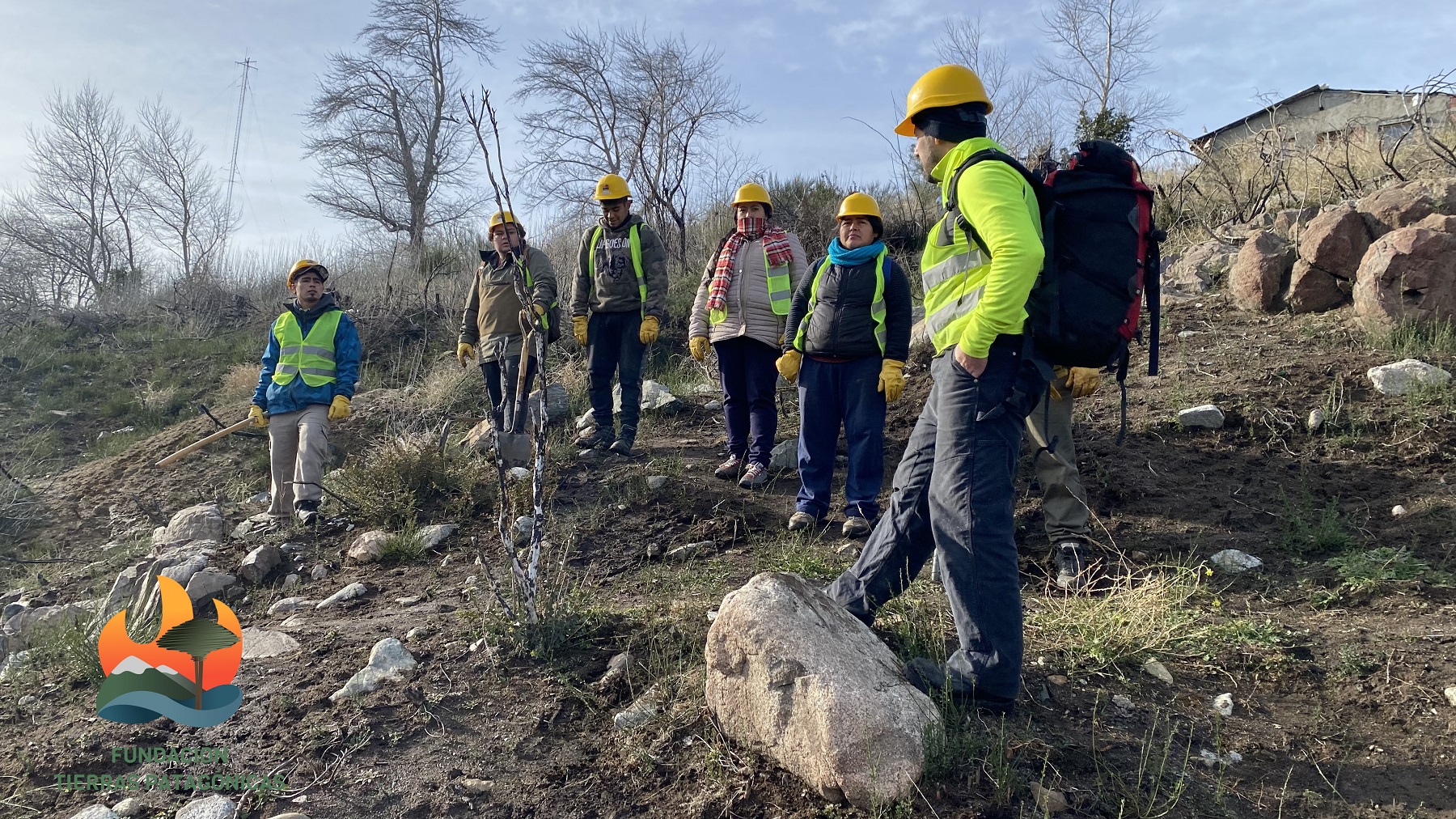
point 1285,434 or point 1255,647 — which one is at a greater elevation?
point 1285,434

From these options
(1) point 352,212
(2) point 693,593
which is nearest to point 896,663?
(2) point 693,593

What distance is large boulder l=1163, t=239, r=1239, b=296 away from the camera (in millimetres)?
7023

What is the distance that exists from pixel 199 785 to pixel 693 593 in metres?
1.82

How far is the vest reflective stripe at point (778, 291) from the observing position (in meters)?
5.07

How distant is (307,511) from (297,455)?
1.50ft

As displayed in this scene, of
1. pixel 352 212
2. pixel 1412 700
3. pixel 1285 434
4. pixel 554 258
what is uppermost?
pixel 352 212

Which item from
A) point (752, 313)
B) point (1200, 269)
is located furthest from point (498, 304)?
point (1200, 269)

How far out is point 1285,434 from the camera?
4.67 metres

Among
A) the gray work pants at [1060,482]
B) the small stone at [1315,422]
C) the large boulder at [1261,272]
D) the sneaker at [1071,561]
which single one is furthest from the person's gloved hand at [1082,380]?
the large boulder at [1261,272]

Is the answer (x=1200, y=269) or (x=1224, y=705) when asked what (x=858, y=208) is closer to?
(x=1224, y=705)

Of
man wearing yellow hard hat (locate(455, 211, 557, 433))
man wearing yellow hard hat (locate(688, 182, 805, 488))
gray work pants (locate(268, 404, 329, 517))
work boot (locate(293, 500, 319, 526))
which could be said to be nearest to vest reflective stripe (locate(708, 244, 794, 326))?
man wearing yellow hard hat (locate(688, 182, 805, 488))

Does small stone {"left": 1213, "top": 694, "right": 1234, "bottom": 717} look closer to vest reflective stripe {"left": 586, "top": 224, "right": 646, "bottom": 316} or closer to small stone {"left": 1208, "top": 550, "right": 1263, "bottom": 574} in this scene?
small stone {"left": 1208, "top": 550, "right": 1263, "bottom": 574}

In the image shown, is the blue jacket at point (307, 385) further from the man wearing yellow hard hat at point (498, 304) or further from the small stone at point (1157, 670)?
the small stone at point (1157, 670)

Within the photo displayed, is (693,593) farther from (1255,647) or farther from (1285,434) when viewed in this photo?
(1285,434)
